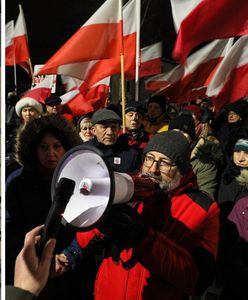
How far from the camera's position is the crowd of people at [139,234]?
1.47 meters

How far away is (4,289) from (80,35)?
10.8 feet

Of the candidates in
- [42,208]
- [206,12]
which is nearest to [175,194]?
[42,208]

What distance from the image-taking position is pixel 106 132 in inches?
153

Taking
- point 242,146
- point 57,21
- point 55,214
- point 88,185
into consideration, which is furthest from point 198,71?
point 57,21

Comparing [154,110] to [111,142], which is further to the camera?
[154,110]

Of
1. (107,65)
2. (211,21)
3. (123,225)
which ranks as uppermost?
(211,21)

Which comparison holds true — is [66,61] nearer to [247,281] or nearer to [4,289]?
[247,281]

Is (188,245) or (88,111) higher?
(188,245)

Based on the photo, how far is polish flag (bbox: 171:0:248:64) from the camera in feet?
9.39

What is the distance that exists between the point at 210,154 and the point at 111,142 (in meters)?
0.99

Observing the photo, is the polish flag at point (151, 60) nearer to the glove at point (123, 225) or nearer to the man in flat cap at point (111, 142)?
the man in flat cap at point (111, 142)

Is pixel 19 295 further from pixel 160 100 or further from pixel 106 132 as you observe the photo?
pixel 160 100

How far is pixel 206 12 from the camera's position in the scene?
2912 mm

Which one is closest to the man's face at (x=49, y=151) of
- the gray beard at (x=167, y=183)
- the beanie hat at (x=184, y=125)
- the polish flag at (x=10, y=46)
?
the gray beard at (x=167, y=183)
